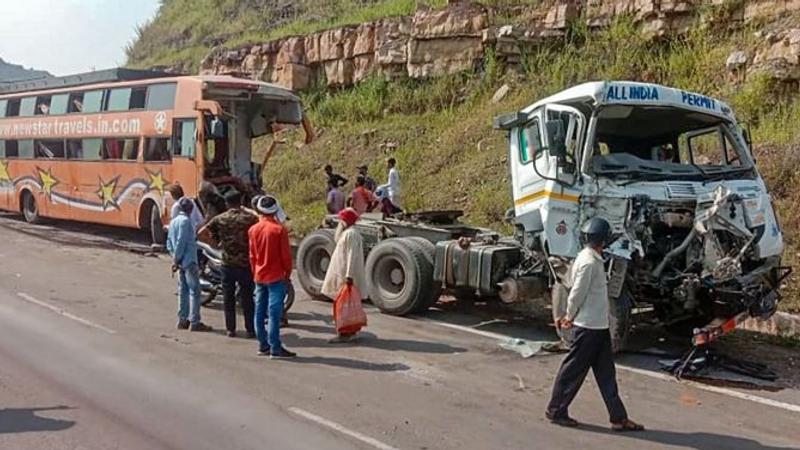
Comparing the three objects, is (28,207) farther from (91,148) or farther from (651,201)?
(651,201)

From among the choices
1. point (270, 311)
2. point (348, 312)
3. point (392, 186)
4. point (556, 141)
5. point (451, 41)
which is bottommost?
point (348, 312)

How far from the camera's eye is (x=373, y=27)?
2434 centimetres

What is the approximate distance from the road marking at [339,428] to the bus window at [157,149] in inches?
428

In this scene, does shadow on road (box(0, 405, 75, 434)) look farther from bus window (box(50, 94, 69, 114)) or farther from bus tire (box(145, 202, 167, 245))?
bus window (box(50, 94, 69, 114))

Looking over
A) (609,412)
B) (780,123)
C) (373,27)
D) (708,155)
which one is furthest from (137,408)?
(373,27)

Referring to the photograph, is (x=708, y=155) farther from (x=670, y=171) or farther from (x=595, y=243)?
(x=595, y=243)

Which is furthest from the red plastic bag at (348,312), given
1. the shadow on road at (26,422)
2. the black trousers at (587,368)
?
the shadow on road at (26,422)

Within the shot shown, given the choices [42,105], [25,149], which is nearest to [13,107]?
[25,149]

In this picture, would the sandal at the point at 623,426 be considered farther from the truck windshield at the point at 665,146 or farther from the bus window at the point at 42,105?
the bus window at the point at 42,105

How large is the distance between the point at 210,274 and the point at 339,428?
5097 mm

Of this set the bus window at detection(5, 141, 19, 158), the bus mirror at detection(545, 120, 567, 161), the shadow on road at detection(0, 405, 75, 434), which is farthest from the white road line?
the bus window at detection(5, 141, 19, 158)

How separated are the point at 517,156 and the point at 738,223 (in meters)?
2.56

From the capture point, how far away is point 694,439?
6270mm

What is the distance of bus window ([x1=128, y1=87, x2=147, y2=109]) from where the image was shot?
1734 cm
